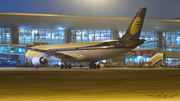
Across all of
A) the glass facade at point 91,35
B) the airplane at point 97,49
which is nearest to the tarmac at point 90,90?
the airplane at point 97,49

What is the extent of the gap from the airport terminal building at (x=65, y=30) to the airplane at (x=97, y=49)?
22.3 meters

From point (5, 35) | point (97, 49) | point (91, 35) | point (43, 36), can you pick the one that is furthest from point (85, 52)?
point (5, 35)

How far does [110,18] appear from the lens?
62.6m

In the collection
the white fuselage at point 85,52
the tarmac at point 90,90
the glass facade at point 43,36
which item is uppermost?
the glass facade at point 43,36

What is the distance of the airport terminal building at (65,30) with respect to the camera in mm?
61603

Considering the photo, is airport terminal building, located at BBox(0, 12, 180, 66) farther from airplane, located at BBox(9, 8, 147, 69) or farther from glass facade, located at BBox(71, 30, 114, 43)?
airplane, located at BBox(9, 8, 147, 69)

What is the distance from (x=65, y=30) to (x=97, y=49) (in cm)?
4259

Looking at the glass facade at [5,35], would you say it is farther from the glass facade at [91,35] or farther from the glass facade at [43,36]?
the glass facade at [91,35]

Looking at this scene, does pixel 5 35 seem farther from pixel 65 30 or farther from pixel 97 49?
pixel 97 49

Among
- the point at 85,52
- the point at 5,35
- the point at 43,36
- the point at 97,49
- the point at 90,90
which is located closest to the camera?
the point at 90,90

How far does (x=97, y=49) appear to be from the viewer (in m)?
34.1

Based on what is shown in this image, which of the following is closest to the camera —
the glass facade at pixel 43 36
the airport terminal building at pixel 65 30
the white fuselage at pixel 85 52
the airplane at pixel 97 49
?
the airplane at pixel 97 49

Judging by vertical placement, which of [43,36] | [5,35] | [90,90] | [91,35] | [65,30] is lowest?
[90,90]

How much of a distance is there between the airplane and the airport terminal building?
22300 millimetres
